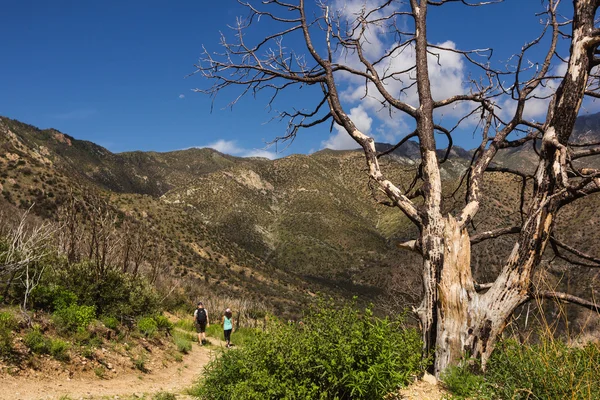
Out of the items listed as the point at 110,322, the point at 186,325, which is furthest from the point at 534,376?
the point at 186,325

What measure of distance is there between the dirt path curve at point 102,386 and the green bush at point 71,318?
151cm

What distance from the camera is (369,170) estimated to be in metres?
4.96

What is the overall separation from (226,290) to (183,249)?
30.5 ft

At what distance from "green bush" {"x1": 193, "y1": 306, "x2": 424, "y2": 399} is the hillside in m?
1.57

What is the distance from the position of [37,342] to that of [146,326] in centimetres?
406

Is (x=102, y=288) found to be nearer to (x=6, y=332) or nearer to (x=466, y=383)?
(x=6, y=332)

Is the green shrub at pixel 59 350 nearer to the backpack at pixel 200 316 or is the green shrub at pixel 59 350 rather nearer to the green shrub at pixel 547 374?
the backpack at pixel 200 316

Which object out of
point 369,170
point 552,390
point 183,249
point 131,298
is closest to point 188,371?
point 131,298

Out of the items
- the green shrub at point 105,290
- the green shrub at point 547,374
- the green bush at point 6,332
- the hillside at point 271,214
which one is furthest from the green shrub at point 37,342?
the green shrub at point 547,374

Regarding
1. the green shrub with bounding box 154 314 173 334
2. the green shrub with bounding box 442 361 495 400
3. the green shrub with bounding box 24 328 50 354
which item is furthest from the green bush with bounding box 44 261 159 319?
the green shrub with bounding box 442 361 495 400

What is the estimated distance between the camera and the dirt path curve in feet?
20.1

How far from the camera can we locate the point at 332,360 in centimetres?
336

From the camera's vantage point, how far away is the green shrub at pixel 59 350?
771 cm

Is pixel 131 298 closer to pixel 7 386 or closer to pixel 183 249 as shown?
pixel 7 386
